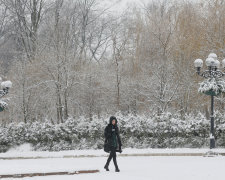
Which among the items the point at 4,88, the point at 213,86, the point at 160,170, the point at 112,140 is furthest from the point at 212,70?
the point at 4,88

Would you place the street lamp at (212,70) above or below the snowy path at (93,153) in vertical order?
above

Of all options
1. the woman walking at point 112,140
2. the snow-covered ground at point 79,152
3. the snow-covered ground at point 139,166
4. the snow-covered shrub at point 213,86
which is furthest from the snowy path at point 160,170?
the snow-covered shrub at point 213,86

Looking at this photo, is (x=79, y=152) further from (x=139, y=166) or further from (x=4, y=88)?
(x=139, y=166)

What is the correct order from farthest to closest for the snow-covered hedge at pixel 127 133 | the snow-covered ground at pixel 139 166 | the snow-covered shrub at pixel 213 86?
1. the snow-covered hedge at pixel 127 133
2. the snow-covered shrub at pixel 213 86
3. the snow-covered ground at pixel 139 166

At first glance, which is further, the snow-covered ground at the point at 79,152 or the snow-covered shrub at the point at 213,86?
the snow-covered ground at the point at 79,152

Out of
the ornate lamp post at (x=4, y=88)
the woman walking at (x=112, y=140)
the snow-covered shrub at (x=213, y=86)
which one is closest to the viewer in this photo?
the woman walking at (x=112, y=140)

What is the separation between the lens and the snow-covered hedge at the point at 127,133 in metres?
18.6

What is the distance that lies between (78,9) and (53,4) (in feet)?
8.15

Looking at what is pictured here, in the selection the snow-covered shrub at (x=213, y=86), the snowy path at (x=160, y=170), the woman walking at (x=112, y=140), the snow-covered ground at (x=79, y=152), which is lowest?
the snow-covered ground at (x=79, y=152)

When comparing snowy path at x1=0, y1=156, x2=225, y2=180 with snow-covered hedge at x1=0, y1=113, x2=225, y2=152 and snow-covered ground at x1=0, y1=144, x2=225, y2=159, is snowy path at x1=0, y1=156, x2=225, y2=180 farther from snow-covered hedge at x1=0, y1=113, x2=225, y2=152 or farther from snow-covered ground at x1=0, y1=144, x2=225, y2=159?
snow-covered hedge at x1=0, y1=113, x2=225, y2=152

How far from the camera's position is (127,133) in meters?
19.7

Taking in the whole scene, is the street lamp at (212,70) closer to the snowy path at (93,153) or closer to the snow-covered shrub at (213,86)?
the snow-covered shrub at (213,86)

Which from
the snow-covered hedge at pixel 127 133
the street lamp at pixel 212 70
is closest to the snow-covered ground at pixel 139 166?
the street lamp at pixel 212 70

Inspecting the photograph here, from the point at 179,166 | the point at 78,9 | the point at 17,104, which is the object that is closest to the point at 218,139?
the point at 179,166
